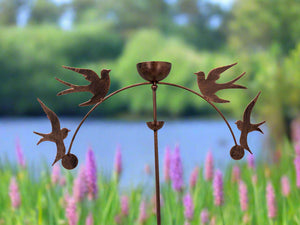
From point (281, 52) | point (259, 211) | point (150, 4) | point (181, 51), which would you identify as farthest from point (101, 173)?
point (150, 4)

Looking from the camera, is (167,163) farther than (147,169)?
No

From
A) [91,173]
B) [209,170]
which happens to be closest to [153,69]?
[91,173]

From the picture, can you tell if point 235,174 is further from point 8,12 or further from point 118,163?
point 8,12

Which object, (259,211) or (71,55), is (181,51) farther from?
(259,211)

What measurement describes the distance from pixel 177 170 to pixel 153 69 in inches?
12.3

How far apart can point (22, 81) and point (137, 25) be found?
184cm

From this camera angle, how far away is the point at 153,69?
70 centimetres

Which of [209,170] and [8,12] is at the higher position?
[8,12]

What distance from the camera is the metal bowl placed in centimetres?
Answer: 70

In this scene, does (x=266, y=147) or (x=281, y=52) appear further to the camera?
(x=281, y=52)

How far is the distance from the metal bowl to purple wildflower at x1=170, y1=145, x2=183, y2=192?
9.5 inches

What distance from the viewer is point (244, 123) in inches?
29.5

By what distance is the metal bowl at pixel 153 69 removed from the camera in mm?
697

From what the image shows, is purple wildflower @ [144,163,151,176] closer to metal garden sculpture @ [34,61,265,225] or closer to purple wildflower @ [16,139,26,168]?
purple wildflower @ [16,139,26,168]
